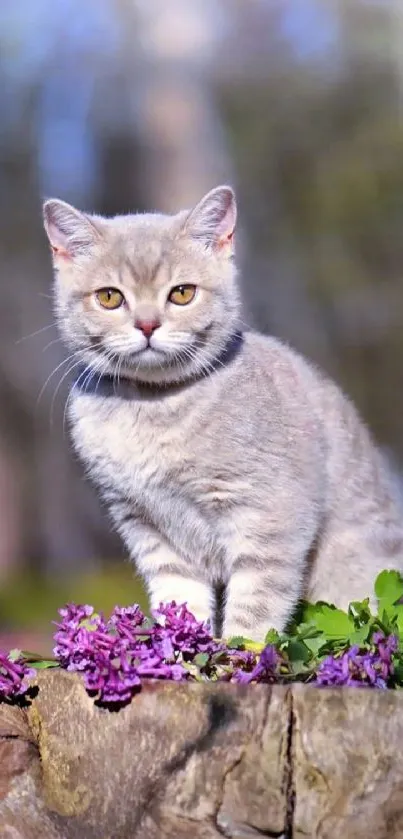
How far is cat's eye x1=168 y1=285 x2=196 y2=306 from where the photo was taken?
9.30ft

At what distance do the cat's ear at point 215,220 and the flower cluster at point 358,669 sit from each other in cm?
124

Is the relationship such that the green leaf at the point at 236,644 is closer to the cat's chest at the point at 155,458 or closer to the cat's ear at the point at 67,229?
the cat's chest at the point at 155,458

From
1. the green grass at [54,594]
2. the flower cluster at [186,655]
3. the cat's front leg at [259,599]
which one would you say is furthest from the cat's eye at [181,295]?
the green grass at [54,594]

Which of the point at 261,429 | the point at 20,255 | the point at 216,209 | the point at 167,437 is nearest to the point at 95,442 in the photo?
the point at 167,437

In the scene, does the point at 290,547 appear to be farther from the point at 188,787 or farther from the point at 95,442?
the point at 188,787

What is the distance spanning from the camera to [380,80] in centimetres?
1072

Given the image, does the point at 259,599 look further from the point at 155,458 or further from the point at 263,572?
the point at 155,458

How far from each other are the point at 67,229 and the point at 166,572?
103 cm

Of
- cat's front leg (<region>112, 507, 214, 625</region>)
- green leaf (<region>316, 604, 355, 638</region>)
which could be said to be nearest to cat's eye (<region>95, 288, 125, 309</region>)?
cat's front leg (<region>112, 507, 214, 625</region>)

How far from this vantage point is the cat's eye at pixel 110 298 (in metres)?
2.82

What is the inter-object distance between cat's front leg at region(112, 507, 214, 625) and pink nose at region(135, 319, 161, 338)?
631 millimetres

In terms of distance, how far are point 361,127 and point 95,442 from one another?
8.83 metres

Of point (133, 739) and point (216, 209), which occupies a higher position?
point (216, 209)

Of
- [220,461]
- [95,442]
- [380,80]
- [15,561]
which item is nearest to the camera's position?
[220,461]
